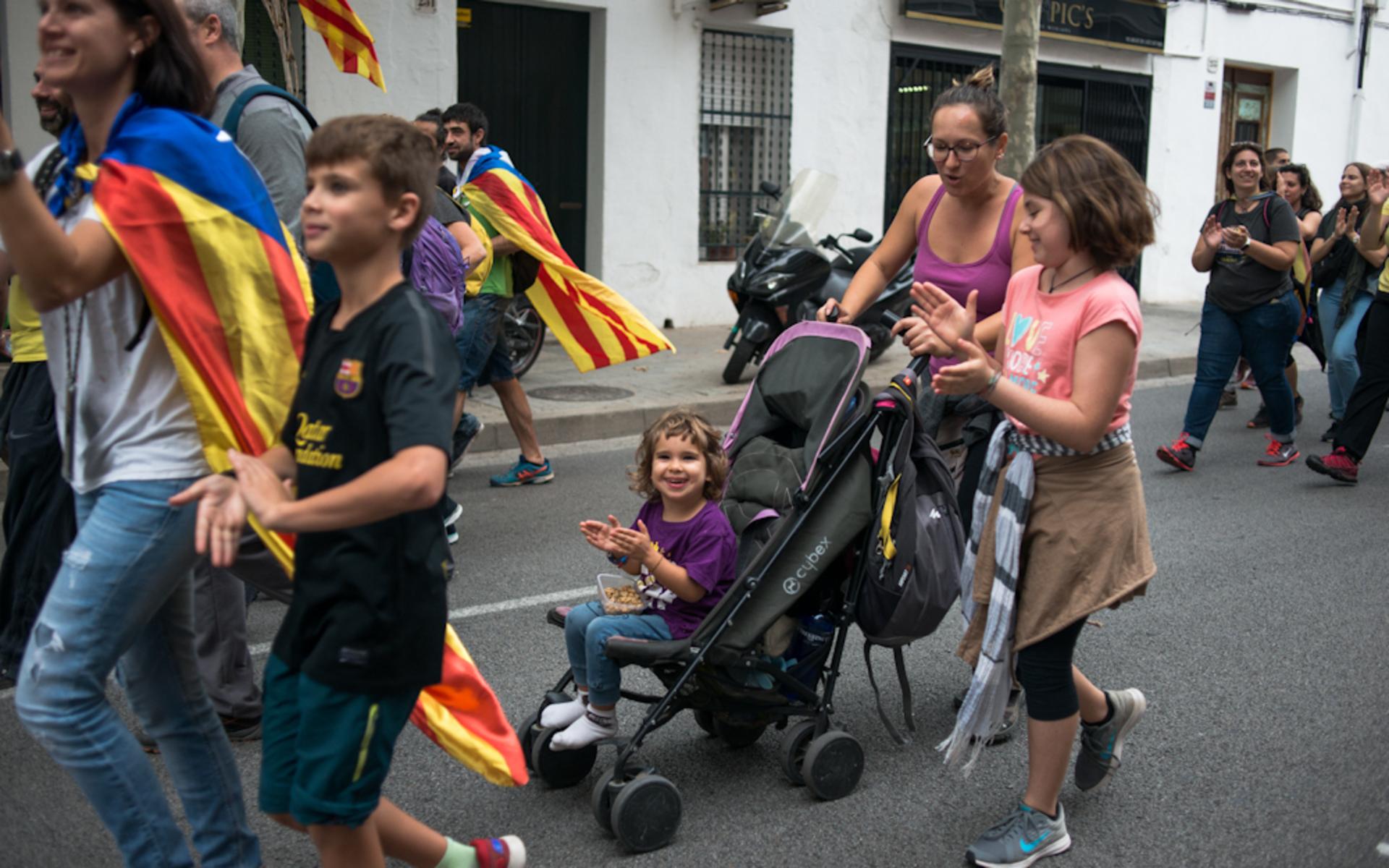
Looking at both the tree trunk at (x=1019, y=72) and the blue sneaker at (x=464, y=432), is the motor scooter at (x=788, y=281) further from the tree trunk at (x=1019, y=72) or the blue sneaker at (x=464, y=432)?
the blue sneaker at (x=464, y=432)

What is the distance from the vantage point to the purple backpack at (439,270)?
512 centimetres

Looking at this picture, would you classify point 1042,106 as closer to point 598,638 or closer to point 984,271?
point 984,271

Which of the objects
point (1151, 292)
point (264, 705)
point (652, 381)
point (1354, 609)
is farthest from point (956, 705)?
point (1151, 292)

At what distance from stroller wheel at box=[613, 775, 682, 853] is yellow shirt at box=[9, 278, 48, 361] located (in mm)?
2121

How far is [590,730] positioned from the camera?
349 cm

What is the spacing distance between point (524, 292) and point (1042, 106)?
11.5m

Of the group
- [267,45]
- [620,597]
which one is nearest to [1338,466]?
[620,597]

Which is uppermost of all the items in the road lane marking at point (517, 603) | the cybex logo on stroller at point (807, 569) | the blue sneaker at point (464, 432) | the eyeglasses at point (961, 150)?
the eyeglasses at point (961, 150)

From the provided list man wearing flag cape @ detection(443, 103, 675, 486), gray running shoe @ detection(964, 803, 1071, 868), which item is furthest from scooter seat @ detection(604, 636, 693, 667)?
man wearing flag cape @ detection(443, 103, 675, 486)

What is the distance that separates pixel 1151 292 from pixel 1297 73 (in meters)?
4.17

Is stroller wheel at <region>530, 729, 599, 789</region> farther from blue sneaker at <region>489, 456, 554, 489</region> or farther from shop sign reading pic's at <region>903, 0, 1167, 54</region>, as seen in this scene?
shop sign reading pic's at <region>903, 0, 1167, 54</region>

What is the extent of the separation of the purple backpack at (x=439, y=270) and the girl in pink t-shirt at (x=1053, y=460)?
2.48m

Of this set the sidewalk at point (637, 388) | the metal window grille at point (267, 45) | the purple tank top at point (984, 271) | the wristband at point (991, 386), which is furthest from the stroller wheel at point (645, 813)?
the metal window grille at point (267, 45)

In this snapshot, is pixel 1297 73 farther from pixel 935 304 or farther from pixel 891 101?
pixel 935 304
